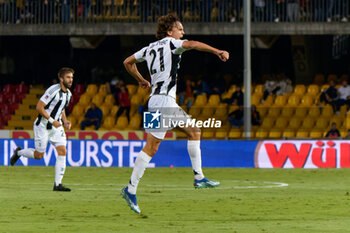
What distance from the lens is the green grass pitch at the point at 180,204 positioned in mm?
8773

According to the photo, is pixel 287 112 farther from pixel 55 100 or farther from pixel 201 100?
pixel 55 100

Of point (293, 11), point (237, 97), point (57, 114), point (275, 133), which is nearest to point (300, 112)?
point (275, 133)

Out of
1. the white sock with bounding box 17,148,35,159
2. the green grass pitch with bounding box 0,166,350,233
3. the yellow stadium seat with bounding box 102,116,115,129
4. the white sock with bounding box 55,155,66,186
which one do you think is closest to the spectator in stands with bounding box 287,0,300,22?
the yellow stadium seat with bounding box 102,116,115,129

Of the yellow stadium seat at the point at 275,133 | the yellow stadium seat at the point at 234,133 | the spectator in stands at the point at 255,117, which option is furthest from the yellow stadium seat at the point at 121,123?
the yellow stadium seat at the point at 275,133

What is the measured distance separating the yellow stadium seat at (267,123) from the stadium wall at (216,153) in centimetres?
133

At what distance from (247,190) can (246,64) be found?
964 cm

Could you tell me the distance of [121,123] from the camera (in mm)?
25109

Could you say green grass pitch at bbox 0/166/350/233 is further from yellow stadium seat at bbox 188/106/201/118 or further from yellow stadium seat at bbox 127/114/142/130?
yellow stadium seat at bbox 127/114/142/130

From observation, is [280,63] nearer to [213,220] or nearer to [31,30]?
[31,30]

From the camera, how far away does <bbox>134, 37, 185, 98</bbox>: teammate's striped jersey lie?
9594mm

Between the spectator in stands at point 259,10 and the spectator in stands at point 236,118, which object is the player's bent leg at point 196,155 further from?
the spectator in stands at point 259,10

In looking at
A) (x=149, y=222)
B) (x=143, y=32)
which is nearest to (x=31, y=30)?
(x=143, y=32)

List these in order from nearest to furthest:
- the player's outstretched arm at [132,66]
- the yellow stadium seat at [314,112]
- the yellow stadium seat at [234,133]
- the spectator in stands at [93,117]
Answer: the player's outstretched arm at [132,66] → the yellow stadium seat at [234,133] → the yellow stadium seat at [314,112] → the spectator in stands at [93,117]

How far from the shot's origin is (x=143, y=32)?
27.8 meters
